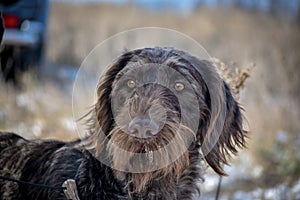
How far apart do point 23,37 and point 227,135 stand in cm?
732

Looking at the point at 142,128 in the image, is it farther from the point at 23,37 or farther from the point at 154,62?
the point at 23,37

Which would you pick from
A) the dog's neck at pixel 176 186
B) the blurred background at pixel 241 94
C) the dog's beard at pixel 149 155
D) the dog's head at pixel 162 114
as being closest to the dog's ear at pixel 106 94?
the dog's head at pixel 162 114

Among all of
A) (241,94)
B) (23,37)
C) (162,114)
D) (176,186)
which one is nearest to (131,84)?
(162,114)

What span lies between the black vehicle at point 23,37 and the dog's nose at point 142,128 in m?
7.22

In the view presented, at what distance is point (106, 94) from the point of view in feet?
13.4

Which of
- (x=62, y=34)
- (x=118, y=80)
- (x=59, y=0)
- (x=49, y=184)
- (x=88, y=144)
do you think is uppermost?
(x=59, y=0)

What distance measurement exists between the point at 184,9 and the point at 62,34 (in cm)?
985

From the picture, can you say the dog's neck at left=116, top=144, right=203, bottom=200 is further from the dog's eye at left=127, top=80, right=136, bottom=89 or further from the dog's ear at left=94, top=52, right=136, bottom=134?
the dog's eye at left=127, top=80, right=136, bottom=89

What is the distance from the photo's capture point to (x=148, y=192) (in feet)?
13.2

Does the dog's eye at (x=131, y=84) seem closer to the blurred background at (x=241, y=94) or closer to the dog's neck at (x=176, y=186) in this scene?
the dog's neck at (x=176, y=186)

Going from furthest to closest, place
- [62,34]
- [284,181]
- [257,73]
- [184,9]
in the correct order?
[184,9] → [62,34] → [257,73] → [284,181]

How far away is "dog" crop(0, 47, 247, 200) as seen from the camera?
3707mm

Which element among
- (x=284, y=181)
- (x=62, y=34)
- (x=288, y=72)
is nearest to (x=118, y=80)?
(x=284, y=181)

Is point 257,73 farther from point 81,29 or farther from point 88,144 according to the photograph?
point 81,29
